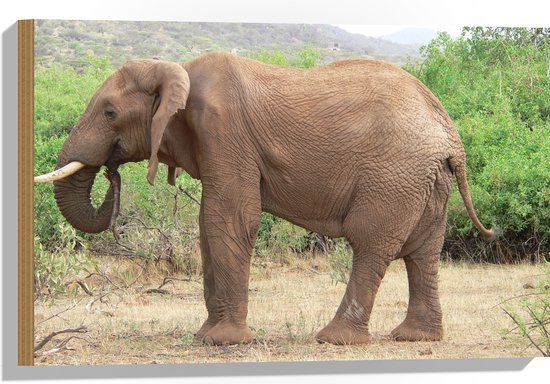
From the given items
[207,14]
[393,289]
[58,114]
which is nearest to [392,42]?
[58,114]

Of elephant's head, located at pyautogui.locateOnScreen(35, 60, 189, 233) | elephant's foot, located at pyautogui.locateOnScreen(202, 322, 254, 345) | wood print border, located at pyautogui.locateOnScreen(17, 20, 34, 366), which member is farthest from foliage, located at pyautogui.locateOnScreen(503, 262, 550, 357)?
wood print border, located at pyautogui.locateOnScreen(17, 20, 34, 366)

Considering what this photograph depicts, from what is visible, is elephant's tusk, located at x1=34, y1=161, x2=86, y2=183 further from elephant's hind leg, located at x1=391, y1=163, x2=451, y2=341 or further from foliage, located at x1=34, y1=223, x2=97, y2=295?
elephant's hind leg, located at x1=391, y1=163, x2=451, y2=341

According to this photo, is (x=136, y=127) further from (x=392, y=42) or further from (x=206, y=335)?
(x=392, y=42)

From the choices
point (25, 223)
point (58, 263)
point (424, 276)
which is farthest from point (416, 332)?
point (25, 223)

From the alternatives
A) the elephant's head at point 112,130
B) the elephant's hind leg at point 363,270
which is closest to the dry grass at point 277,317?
the elephant's hind leg at point 363,270

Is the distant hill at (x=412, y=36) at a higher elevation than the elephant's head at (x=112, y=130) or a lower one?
lower

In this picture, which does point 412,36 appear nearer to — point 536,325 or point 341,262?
point 341,262

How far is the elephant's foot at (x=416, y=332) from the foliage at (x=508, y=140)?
14.0 ft

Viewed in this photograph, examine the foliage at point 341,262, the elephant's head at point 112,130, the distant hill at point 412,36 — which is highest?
the elephant's head at point 112,130

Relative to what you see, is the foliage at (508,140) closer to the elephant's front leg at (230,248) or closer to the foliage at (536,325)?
the foliage at (536,325)

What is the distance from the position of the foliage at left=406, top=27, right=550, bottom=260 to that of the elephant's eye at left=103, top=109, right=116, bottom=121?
586 centimetres

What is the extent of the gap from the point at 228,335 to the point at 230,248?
62 centimetres

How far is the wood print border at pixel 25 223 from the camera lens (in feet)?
27.1

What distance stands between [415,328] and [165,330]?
1.98 m
